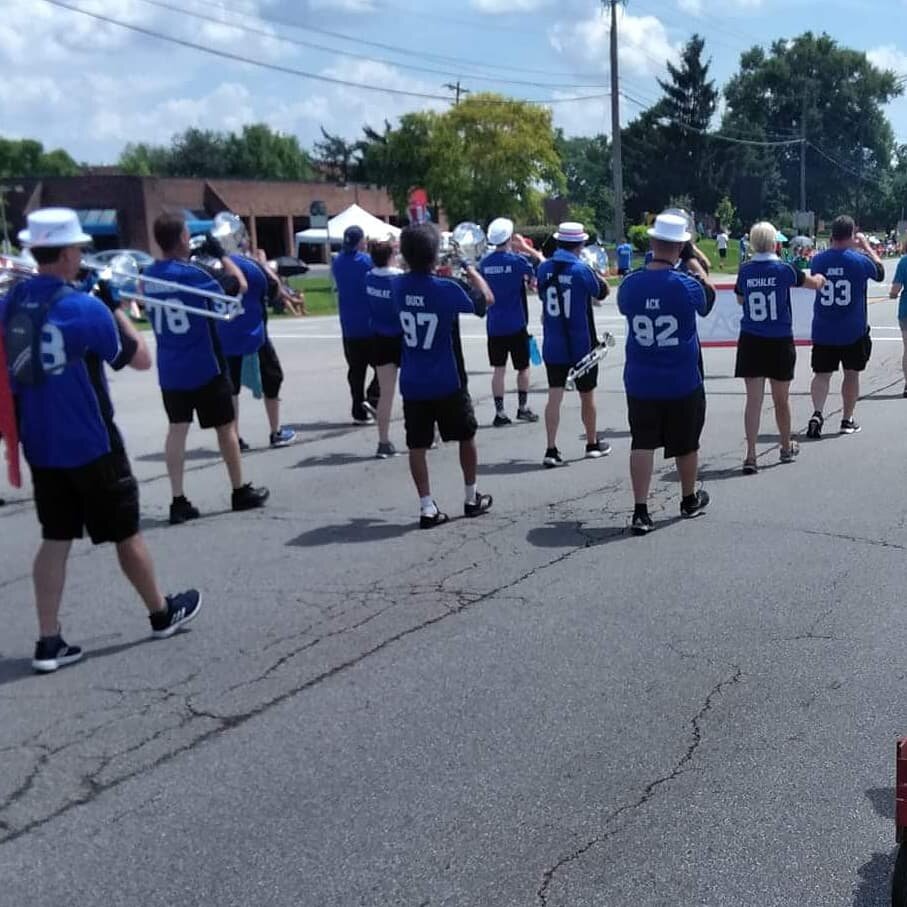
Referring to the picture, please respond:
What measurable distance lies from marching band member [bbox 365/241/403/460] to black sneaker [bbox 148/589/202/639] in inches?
170

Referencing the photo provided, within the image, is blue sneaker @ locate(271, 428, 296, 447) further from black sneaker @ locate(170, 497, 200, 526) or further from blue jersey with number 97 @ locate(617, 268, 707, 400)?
blue jersey with number 97 @ locate(617, 268, 707, 400)

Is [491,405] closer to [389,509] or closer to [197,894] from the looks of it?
[389,509]

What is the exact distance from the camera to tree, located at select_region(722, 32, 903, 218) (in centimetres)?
9781

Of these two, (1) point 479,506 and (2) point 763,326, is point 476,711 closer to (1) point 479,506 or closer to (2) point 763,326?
(1) point 479,506

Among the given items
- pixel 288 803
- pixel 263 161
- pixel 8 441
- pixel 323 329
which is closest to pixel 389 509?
pixel 8 441

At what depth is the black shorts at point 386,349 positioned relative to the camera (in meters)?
9.77

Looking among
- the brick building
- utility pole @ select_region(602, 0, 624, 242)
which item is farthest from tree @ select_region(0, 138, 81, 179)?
Answer: utility pole @ select_region(602, 0, 624, 242)

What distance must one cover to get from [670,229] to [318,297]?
104 ft

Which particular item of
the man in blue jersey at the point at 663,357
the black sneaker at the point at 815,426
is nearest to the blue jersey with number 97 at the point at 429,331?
the man in blue jersey at the point at 663,357

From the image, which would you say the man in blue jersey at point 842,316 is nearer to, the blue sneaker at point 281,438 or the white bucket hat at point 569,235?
the white bucket hat at point 569,235

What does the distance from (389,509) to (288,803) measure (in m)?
4.22

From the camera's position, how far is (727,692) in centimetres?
463

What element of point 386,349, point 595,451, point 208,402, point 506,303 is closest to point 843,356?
point 595,451

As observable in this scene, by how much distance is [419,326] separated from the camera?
280 inches
